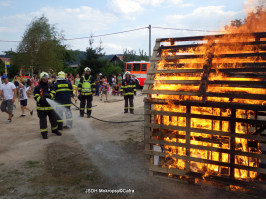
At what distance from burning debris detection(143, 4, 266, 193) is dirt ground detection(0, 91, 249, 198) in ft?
1.29

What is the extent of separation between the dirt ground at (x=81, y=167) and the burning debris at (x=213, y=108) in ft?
1.29

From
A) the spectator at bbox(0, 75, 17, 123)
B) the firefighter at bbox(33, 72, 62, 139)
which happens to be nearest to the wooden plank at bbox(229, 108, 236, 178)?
the firefighter at bbox(33, 72, 62, 139)

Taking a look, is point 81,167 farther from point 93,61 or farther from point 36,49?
point 36,49

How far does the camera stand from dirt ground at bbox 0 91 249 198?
12.0ft

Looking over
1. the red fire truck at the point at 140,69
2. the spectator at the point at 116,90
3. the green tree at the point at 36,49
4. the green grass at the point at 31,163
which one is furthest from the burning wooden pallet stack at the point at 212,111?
the green tree at the point at 36,49

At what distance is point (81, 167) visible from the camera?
4707 millimetres

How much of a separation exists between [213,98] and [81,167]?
2910 millimetres

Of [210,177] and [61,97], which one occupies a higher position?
[61,97]

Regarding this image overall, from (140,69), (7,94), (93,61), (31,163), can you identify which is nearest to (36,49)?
(93,61)

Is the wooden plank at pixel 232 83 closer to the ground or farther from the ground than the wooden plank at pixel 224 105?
farther from the ground

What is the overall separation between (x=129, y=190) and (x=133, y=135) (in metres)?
3.33

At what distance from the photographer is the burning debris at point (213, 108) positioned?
3.48m

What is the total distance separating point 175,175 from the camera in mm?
4070

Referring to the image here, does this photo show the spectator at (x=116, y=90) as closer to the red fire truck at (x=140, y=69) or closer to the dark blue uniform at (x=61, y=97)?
the red fire truck at (x=140, y=69)
